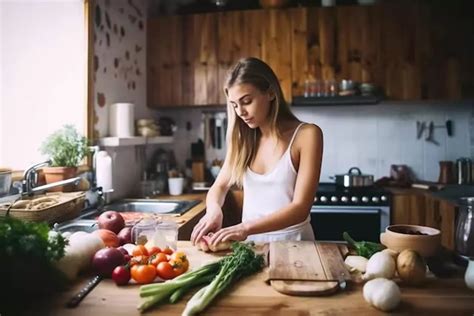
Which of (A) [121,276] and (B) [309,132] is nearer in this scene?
(A) [121,276]

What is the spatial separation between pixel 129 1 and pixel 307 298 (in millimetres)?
2870

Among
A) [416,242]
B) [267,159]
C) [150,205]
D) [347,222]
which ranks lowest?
[347,222]

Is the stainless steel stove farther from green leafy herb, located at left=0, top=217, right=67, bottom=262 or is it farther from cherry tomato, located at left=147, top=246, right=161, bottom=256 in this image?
green leafy herb, located at left=0, top=217, right=67, bottom=262

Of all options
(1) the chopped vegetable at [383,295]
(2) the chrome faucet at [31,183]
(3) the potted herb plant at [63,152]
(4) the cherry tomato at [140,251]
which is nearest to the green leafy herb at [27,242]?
(4) the cherry tomato at [140,251]

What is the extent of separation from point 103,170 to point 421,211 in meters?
2.14

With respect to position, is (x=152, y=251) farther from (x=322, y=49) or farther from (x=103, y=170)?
(x=322, y=49)

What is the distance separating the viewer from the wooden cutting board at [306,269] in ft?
3.64

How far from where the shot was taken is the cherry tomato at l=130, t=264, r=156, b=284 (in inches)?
47.2

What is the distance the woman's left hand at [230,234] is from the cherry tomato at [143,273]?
0.95ft

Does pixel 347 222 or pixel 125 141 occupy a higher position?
pixel 125 141

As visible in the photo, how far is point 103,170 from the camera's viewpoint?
8.87 feet

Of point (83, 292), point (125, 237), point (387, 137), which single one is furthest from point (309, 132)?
point (387, 137)

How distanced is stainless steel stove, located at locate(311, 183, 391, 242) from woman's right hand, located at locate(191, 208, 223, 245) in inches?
60.4

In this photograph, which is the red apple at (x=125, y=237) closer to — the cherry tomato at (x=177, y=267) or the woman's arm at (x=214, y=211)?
the woman's arm at (x=214, y=211)
